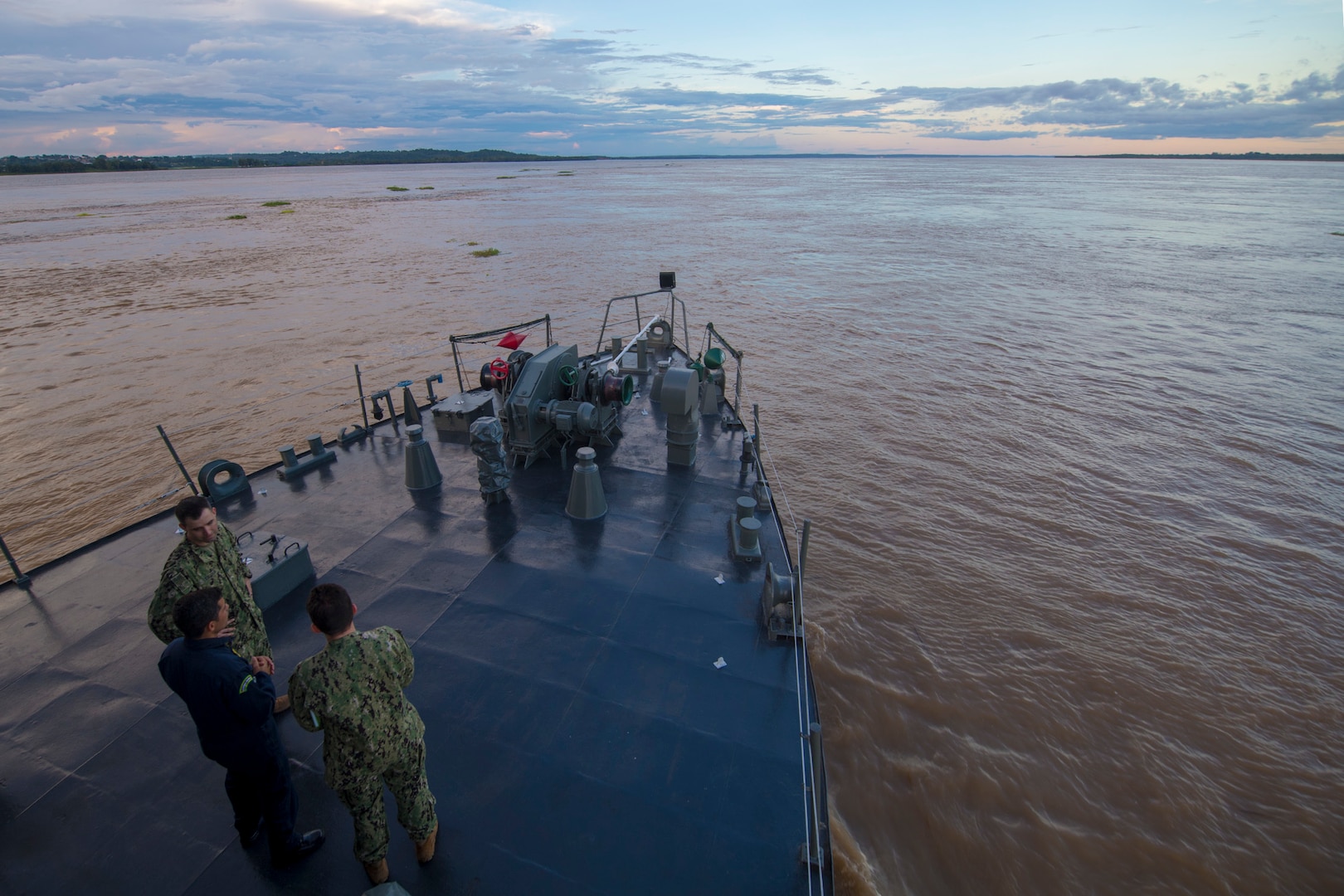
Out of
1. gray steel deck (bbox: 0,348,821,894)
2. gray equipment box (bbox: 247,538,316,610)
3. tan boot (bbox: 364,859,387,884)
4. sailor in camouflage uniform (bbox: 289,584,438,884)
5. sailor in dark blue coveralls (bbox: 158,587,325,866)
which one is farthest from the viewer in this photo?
gray equipment box (bbox: 247,538,316,610)

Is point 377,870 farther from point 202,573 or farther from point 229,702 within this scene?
point 202,573

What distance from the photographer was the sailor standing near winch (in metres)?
3.53

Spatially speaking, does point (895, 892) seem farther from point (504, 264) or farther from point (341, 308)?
point (504, 264)

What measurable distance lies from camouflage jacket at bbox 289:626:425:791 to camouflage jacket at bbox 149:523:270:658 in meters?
0.98

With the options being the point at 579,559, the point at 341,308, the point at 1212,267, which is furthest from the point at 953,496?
the point at 1212,267

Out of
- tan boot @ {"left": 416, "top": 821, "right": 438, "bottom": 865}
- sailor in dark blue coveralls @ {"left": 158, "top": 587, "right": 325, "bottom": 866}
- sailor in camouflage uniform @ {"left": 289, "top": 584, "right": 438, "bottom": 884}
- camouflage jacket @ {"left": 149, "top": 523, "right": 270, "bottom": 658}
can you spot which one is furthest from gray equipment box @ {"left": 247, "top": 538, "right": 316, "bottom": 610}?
sailor in camouflage uniform @ {"left": 289, "top": 584, "right": 438, "bottom": 884}

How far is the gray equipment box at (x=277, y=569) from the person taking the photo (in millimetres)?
5773

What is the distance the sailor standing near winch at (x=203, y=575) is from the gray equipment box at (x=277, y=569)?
1.96 meters

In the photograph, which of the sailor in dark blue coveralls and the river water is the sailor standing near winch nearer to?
the sailor in dark blue coveralls

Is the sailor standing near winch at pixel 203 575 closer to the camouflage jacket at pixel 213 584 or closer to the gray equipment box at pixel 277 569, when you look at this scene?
the camouflage jacket at pixel 213 584

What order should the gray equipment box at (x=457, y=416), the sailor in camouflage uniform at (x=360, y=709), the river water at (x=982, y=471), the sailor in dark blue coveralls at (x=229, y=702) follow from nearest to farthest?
1. the sailor in camouflage uniform at (x=360, y=709)
2. the sailor in dark blue coveralls at (x=229, y=702)
3. the river water at (x=982, y=471)
4. the gray equipment box at (x=457, y=416)

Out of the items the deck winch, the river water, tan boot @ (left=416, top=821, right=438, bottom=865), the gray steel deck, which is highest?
the deck winch

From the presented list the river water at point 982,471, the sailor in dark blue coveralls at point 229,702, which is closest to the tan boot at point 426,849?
the sailor in dark blue coveralls at point 229,702

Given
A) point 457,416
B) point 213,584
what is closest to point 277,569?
point 213,584
